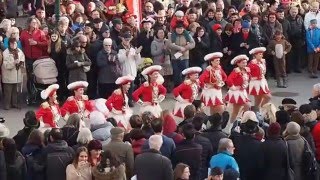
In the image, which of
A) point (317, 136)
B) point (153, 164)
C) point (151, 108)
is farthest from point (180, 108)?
point (153, 164)

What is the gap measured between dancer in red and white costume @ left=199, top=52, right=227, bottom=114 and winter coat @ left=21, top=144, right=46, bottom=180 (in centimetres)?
497

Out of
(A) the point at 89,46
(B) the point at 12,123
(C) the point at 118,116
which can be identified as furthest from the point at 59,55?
(C) the point at 118,116

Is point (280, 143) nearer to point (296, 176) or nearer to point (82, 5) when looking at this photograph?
point (296, 176)

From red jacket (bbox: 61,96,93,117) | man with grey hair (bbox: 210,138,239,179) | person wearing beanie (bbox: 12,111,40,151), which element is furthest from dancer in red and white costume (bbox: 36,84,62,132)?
man with grey hair (bbox: 210,138,239,179)

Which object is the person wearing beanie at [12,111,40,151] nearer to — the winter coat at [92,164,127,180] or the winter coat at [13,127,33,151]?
the winter coat at [13,127,33,151]

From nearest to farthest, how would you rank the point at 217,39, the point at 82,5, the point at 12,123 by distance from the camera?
the point at 12,123
the point at 217,39
the point at 82,5

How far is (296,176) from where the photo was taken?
1269 cm

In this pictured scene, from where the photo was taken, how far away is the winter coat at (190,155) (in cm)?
1224

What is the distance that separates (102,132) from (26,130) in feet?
3.94

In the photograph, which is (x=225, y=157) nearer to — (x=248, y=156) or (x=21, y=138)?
(x=248, y=156)

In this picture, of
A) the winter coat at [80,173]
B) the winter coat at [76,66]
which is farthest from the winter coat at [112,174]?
the winter coat at [76,66]

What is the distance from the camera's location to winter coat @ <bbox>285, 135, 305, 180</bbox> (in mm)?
12561

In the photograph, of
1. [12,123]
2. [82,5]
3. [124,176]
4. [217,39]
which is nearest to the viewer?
[124,176]

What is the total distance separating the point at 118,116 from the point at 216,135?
306 centimetres
